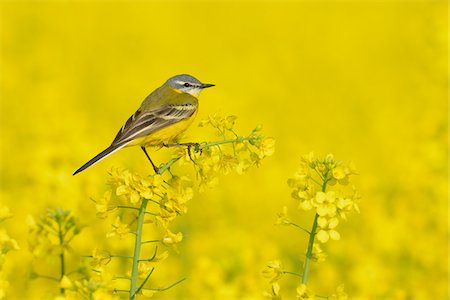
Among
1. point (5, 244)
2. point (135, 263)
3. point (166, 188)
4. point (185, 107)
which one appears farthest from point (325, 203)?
point (185, 107)

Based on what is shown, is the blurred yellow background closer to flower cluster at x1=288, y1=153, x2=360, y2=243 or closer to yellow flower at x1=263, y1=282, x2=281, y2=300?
flower cluster at x1=288, y1=153, x2=360, y2=243

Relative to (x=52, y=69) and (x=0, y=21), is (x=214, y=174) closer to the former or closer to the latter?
(x=52, y=69)

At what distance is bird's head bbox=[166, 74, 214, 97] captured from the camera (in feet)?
21.2

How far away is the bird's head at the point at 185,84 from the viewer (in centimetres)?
645

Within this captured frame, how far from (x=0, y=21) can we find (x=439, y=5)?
1183cm

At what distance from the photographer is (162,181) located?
11.7ft

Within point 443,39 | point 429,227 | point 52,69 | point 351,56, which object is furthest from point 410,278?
point 351,56

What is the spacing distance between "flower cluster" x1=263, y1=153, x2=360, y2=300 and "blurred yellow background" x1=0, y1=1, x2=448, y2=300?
66cm

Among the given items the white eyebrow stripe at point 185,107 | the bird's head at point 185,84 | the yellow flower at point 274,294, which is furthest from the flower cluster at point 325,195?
the bird's head at point 185,84

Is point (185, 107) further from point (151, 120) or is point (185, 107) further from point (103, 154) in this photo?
point (103, 154)

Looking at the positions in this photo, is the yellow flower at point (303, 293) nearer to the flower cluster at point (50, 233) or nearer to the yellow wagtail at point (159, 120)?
the flower cluster at point (50, 233)

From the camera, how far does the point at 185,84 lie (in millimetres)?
6512

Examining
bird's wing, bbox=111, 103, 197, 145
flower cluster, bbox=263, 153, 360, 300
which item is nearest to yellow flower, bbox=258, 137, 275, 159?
flower cluster, bbox=263, 153, 360, 300

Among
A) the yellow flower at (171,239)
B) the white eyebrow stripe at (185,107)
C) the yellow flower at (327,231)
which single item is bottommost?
the yellow flower at (171,239)
